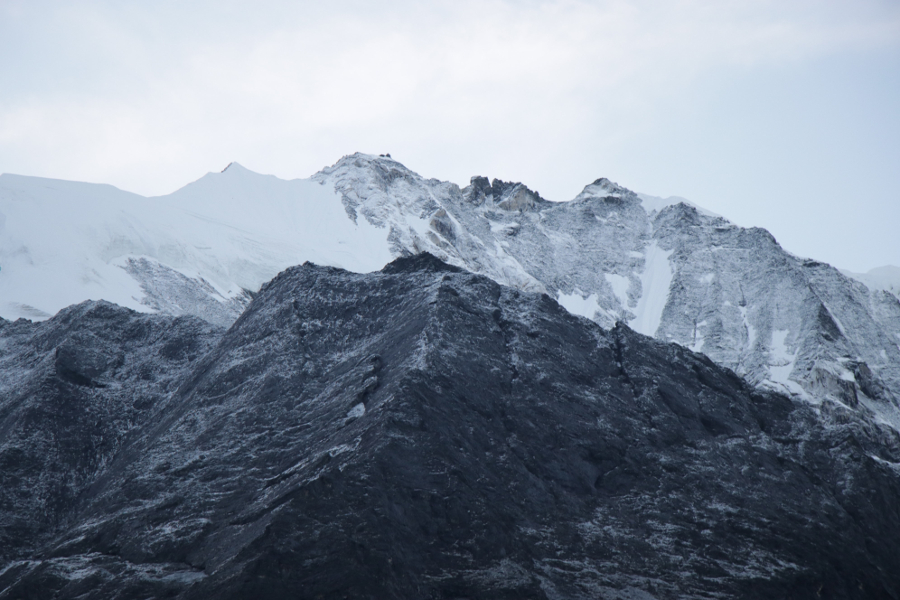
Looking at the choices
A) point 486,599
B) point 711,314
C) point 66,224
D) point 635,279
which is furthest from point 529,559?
point 635,279

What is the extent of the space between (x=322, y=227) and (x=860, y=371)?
66.8m

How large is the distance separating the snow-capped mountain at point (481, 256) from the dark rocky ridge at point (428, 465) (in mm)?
29215

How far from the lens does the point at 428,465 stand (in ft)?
87.2

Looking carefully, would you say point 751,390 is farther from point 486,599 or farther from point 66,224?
point 66,224

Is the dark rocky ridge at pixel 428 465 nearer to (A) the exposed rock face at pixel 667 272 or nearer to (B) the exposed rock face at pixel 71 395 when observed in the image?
(B) the exposed rock face at pixel 71 395

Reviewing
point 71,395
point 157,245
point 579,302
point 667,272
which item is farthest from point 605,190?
point 71,395

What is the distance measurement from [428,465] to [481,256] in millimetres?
81463

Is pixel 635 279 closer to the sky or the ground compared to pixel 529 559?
closer to the sky

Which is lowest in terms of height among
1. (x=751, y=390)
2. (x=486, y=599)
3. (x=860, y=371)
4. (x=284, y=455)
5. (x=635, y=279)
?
(x=486, y=599)

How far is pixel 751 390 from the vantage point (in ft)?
122

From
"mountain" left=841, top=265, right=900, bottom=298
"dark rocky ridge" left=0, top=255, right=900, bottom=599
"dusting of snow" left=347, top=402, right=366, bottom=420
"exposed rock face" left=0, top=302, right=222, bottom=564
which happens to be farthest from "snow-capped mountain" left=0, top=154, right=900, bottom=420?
"dusting of snow" left=347, top=402, right=366, bottom=420

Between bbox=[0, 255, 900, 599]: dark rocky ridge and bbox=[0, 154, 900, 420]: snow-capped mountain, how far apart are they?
29215mm

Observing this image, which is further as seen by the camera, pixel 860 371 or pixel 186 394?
pixel 860 371

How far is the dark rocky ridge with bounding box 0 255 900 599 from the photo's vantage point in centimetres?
2402
